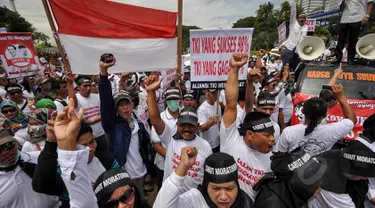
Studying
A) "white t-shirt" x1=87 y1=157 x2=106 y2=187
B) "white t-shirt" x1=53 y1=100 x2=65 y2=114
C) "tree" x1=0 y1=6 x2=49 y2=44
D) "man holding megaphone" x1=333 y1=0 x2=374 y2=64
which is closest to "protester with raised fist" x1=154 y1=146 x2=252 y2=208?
"white t-shirt" x1=87 y1=157 x2=106 y2=187

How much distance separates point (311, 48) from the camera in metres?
6.65

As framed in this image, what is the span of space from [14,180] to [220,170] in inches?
66.0

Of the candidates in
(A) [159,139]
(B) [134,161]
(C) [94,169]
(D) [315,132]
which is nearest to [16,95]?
(B) [134,161]

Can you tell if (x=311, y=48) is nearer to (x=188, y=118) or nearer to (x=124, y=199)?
(x=188, y=118)

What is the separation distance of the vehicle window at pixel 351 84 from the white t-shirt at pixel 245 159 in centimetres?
349

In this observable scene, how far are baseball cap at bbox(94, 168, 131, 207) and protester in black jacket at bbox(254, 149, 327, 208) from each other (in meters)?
1.04

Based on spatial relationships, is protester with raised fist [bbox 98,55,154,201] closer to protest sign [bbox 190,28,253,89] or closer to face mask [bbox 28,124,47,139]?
face mask [bbox 28,124,47,139]

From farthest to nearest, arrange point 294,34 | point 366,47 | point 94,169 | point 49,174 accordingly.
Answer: point 294,34 < point 366,47 < point 94,169 < point 49,174

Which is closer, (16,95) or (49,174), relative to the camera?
(49,174)

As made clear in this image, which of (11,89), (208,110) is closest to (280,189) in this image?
(208,110)

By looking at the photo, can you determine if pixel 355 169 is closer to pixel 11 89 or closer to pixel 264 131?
pixel 264 131

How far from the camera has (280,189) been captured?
1.60 metres

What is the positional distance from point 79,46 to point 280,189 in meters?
3.52

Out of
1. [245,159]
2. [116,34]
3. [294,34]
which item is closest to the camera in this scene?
[245,159]
